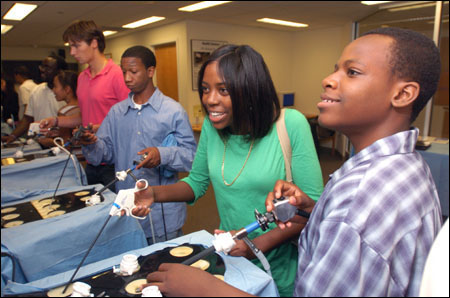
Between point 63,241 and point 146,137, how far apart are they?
25.7 inches

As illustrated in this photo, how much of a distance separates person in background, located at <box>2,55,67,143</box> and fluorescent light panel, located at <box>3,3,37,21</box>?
2.23 meters

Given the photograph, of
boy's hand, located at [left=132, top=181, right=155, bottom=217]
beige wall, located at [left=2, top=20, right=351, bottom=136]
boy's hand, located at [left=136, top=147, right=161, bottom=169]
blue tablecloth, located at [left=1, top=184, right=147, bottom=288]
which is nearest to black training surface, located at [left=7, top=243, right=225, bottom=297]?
boy's hand, located at [left=132, top=181, right=155, bottom=217]

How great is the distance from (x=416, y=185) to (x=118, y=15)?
16.2 ft

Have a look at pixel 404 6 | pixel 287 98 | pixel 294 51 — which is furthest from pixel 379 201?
pixel 294 51

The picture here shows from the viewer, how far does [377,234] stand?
1.54 feet

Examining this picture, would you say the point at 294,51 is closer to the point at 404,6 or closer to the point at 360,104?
the point at 404,6

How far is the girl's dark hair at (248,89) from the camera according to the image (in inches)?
40.6

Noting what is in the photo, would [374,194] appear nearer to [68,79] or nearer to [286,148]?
[286,148]

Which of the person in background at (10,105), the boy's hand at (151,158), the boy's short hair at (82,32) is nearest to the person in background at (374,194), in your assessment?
the boy's hand at (151,158)

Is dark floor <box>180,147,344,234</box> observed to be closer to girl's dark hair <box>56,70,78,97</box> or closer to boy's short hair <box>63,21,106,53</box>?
girl's dark hair <box>56,70,78,97</box>

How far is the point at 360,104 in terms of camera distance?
2.02ft

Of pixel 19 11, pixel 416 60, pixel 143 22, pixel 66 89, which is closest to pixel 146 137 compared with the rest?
pixel 66 89

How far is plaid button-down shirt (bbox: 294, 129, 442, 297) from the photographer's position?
0.47 m

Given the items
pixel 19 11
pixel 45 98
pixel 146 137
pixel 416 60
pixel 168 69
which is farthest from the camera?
pixel 168 69
